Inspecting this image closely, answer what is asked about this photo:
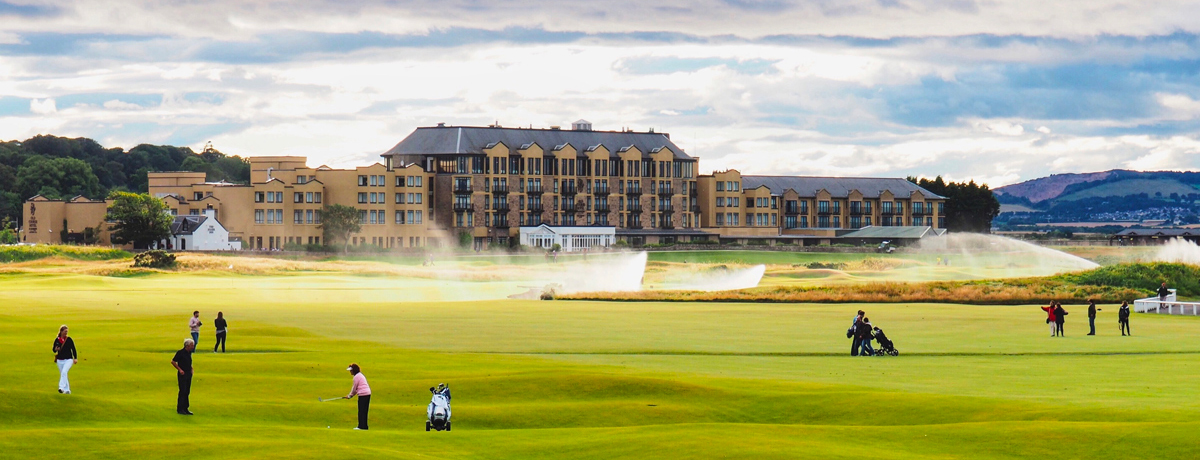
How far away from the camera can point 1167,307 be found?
75438 millimetres

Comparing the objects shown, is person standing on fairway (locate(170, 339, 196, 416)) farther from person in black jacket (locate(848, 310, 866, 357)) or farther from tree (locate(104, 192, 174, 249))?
tree (locate(104, 192, 174, 249))

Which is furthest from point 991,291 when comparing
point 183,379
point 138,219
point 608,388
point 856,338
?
point 138,219

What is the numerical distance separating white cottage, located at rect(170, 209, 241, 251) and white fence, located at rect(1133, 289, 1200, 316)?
121832 mm

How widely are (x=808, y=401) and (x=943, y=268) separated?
372ft

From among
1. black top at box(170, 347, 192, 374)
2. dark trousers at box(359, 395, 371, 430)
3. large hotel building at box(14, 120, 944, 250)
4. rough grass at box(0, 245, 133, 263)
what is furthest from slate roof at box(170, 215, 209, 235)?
dark trousers at box(359, 395, 371, 430)

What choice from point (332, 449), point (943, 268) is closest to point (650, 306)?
point (332, 449)

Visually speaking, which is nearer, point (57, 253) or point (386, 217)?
point (57, 253)

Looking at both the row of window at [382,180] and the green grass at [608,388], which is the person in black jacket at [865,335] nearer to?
the green grass at [608,388]

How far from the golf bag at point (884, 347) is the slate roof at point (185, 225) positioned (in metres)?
139

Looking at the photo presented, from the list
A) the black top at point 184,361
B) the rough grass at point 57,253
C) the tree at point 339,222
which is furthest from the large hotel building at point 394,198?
the black top at point 184,361

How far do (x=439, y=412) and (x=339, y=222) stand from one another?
152 meters

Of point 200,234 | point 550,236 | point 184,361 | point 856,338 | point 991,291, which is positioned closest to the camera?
point 184,361

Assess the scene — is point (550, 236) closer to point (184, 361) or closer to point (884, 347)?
point (884, 347)

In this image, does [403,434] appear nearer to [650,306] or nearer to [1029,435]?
[1029,435]
